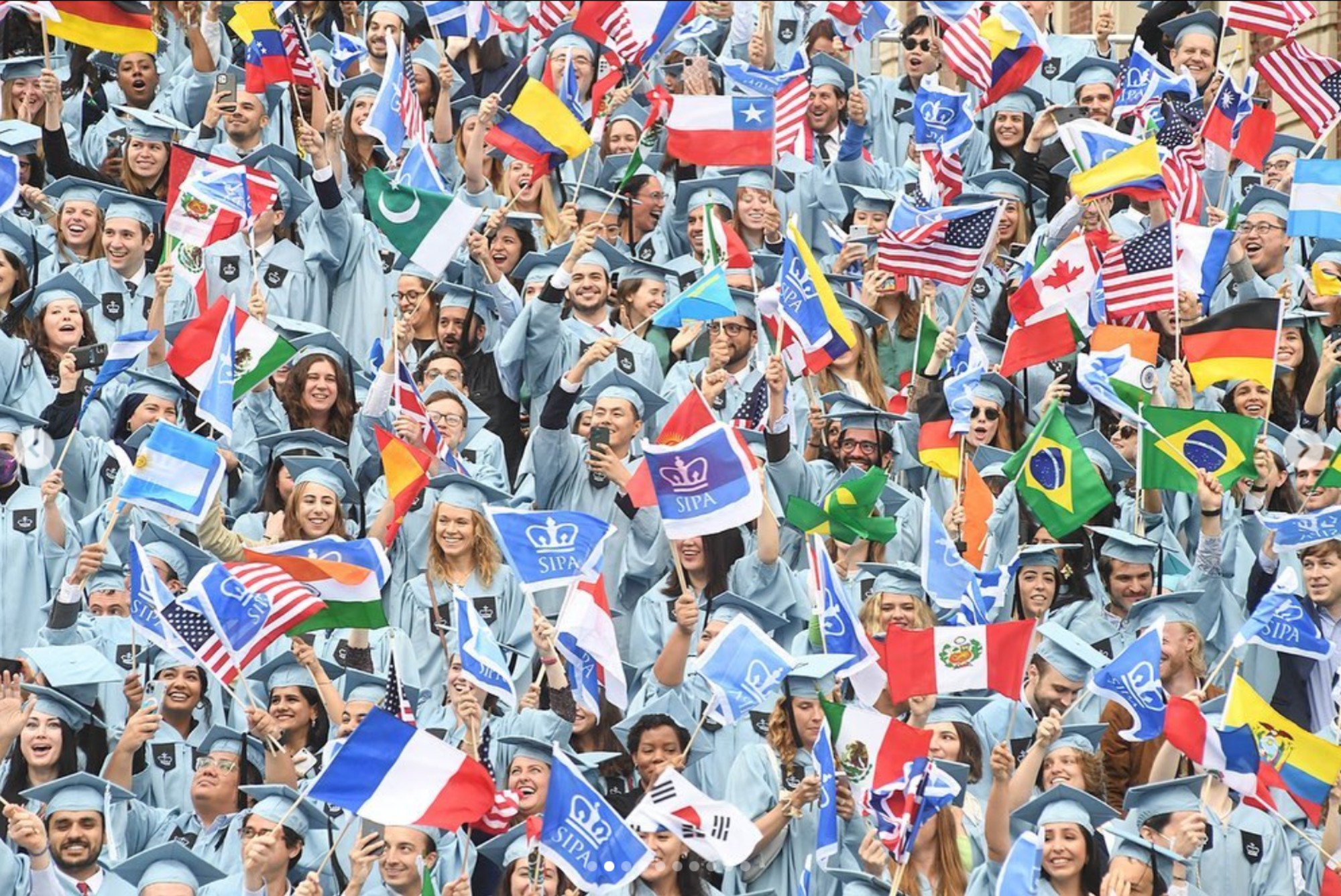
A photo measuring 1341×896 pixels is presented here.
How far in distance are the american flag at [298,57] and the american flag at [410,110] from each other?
533mm

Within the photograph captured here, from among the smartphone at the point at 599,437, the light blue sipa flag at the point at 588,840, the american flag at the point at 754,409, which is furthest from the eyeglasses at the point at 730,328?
the light blue sipa flag at the point at 588,840

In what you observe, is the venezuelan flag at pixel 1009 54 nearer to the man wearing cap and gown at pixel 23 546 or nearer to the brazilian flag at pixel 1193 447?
the brazilian flag at pixel 1193 447

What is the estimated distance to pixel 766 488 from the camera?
14.6m

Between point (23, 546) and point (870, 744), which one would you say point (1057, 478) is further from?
point (23, 546)

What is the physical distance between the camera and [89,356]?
15180 mm

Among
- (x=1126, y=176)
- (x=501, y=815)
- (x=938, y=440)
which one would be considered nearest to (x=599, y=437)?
(x=938, y=440)

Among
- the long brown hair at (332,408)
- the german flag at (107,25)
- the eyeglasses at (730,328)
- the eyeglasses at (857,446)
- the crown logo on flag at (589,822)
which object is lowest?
the eyeglasses at (857,446)

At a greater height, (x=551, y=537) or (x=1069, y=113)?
(x=551, y=537)

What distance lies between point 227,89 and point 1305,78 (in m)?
5.82

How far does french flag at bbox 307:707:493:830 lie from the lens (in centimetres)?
1178

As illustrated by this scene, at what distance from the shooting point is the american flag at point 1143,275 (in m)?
15.4

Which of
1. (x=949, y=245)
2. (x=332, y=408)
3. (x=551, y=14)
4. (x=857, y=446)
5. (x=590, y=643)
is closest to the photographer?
(x=590, y=643)

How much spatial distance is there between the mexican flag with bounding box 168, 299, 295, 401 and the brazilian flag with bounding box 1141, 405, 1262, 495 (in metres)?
3.94

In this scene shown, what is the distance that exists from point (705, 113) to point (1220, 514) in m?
3.90
